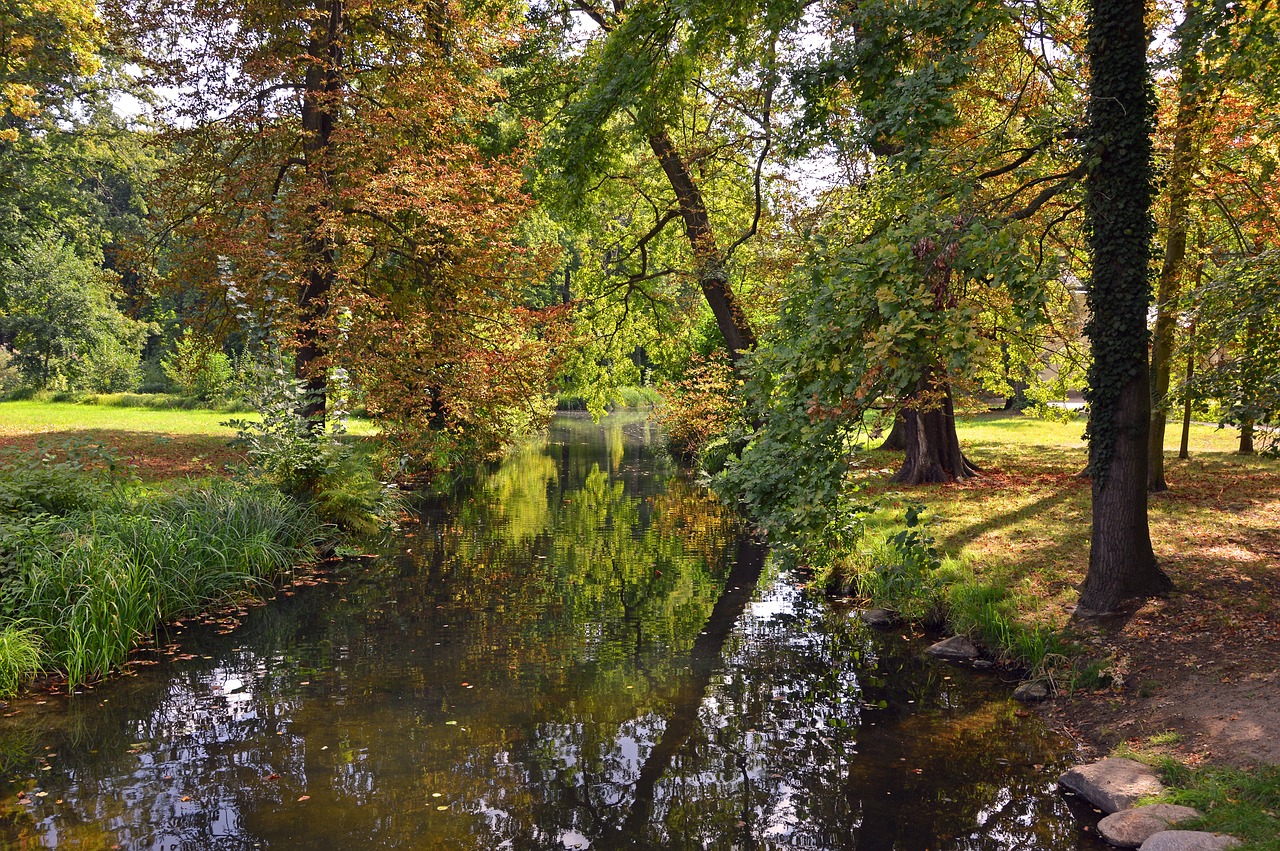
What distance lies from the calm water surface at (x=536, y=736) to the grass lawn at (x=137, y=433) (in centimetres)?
474

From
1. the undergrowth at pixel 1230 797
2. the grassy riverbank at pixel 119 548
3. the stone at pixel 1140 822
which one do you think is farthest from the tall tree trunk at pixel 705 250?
the stone at pixel 1140 822

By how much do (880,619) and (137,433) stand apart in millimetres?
17887

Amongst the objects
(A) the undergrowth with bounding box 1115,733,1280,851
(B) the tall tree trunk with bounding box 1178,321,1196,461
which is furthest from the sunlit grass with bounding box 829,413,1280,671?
(A) the undergrowth with bounding box 1115,733,1280,851

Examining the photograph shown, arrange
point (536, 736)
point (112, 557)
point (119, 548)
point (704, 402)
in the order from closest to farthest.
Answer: point (536, 736)
point (112, 557)
point (119, 548)
point (704, 402)

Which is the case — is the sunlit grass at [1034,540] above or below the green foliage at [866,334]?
below

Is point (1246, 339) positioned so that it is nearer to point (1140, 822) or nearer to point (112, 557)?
point (1140, 822)

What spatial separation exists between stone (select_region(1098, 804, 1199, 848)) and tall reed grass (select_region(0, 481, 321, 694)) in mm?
8140

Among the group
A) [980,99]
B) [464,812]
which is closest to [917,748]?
[464,812]

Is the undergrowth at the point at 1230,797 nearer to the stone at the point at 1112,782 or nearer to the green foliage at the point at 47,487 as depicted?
the stone at the point at 1112,782

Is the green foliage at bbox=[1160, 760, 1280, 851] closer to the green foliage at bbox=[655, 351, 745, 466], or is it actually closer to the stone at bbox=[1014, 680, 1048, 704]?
the stone at bbox=[1014, 680, 1048, 704]

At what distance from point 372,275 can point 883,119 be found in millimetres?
10736

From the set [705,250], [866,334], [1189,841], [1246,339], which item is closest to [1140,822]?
[1189,841]

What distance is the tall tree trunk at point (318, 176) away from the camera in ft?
43.5

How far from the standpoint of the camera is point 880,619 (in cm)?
895
